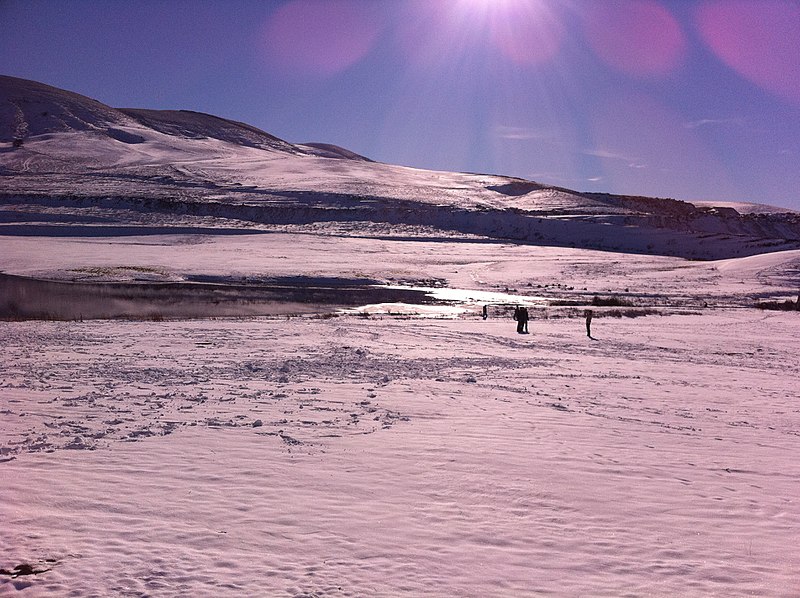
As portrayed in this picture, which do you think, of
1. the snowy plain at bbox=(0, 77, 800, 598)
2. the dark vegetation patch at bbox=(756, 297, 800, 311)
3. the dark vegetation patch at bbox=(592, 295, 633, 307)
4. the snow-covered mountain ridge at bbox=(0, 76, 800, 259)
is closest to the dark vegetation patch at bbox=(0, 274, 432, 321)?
the snowy plain at bbox=(0, 77, 800, 598)

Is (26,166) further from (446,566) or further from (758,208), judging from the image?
(758,208)

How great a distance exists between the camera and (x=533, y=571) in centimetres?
580

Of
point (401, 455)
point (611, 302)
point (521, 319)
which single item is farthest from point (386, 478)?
point (611, 302)

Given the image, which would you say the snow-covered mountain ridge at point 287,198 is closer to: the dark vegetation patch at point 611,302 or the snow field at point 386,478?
the dark vegetation patch at point 611,302

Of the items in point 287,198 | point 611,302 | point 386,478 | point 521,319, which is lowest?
point 386,478

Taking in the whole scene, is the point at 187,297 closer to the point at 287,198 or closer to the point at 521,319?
the point at 521,319

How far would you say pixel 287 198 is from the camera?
79.7m

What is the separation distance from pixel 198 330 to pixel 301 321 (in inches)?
178

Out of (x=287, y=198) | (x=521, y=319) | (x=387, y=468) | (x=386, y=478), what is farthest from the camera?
(x=287, y=198)

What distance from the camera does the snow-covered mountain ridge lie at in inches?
2709

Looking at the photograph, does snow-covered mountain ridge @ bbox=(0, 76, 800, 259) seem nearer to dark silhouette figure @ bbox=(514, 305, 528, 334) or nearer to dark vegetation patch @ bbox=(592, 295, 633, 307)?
dark vegetation patch @ bbox=(592, 295, 633, 307)

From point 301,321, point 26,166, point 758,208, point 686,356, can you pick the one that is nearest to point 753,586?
point 686,356

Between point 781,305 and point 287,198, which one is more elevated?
point 287,198

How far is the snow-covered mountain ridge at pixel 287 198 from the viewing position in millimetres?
68812
